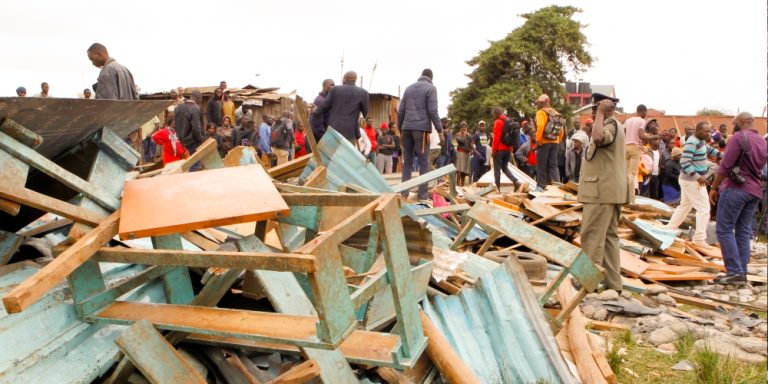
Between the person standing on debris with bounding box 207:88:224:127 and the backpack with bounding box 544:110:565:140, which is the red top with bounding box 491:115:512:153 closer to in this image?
the backpack with bounding box 544:110:565:140

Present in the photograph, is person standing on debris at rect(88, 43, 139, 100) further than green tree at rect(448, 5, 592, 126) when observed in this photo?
No

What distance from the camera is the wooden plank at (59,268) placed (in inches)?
77.4

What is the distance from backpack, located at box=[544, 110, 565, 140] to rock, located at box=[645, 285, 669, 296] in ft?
12.8

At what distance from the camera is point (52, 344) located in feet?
8.29

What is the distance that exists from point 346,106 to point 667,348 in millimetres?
5130

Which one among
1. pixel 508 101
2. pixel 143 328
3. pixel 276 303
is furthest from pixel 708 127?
pixel 508 101

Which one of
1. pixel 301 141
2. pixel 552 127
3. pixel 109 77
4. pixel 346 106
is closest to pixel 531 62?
pixel 301 141

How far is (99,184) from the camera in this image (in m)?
2.96

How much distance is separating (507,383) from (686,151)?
21.8ft

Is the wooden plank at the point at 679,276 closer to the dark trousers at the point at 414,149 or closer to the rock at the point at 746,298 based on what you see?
the rock at the point at 746,298

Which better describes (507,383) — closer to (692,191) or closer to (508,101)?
(692,191)

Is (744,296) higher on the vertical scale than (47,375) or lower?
lower

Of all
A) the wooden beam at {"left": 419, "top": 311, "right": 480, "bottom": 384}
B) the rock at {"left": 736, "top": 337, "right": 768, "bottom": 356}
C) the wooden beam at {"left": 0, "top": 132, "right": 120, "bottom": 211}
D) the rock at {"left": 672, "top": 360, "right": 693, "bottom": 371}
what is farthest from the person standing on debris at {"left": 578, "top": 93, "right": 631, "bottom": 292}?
the wooden beam at {"left": 0, "top": 132, "right": 120, "bottom": 211}

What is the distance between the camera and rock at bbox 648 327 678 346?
4.94 m
